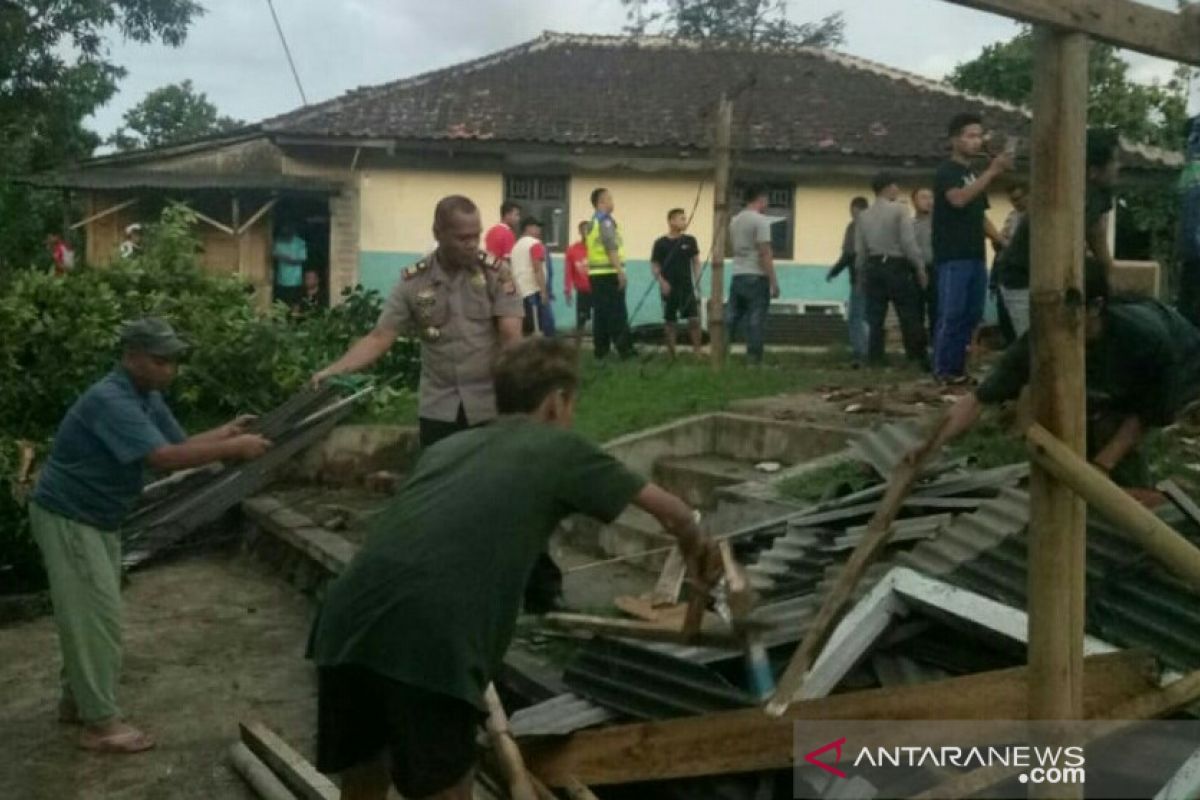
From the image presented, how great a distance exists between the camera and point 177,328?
40.7ft

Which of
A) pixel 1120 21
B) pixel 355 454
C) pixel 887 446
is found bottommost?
pixel 355 454

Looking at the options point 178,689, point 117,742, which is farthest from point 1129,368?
point 178,689

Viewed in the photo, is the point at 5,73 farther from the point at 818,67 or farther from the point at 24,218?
the point at 818,67

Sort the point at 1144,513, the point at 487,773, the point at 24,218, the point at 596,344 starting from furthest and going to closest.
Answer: the point at 24,218 < the point at 596,344 < the point at 487,773 < the point at 1144,513

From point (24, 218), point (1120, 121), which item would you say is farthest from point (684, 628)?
point (1120, 121)

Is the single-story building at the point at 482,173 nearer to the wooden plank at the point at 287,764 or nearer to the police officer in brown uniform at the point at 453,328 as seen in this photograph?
the police officer in brown uniform at the point at 453,328

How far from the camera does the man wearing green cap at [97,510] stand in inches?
240

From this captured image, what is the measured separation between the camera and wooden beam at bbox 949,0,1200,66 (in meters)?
3.51

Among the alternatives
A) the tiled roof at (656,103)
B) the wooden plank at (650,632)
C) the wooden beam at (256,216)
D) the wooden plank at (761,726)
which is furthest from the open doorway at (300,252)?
the wooden plank at (650,632)

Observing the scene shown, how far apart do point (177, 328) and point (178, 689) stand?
5.79 metres

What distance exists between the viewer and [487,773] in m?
5.28

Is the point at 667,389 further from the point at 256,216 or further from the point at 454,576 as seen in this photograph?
the point at 256,216

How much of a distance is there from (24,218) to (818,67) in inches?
517

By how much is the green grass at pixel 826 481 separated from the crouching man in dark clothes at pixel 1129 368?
158 cm
